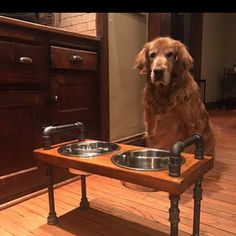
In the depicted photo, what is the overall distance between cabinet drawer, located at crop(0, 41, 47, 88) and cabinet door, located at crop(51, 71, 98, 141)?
0.11m

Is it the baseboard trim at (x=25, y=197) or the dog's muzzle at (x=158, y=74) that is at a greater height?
the dog's muzzle at (x=158, y=74)

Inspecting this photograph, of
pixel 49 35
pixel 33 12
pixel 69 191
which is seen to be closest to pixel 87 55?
pixel 49 35

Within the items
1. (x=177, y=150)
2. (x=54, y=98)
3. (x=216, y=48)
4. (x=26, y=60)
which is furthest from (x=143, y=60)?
(x=216, y=48)

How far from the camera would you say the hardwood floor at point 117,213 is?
108cm

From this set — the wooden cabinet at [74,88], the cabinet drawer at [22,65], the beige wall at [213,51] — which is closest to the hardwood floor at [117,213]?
the wooden cabinet at [74,88]

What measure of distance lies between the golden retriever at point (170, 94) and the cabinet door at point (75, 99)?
14.4 inches

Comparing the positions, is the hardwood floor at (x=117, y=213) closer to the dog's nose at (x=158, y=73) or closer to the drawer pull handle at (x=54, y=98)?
the drawer pull handle at (x=54, y=98)

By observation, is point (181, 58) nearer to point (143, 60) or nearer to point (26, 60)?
point (143, 60)

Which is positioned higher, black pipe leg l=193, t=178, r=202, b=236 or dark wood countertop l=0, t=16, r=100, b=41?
dark wood countertop l=0, t=16, r=100, b=41

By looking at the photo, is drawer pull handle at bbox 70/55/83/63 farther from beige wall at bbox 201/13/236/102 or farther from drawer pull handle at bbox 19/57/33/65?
beige wall at bbox 201/13/236/102

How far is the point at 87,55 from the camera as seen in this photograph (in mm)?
1668

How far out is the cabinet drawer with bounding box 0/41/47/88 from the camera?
1227 mm

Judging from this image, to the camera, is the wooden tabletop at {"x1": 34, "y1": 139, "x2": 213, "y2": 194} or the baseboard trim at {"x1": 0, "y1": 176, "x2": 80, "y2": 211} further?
the baseboard trim at {"x1": 0, "y1": 176, "x2": 80, "y2": 211}

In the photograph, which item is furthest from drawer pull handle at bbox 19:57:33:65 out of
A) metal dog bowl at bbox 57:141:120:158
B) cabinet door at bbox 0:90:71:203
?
metal dog bowl at bbox 57:141:120:158
